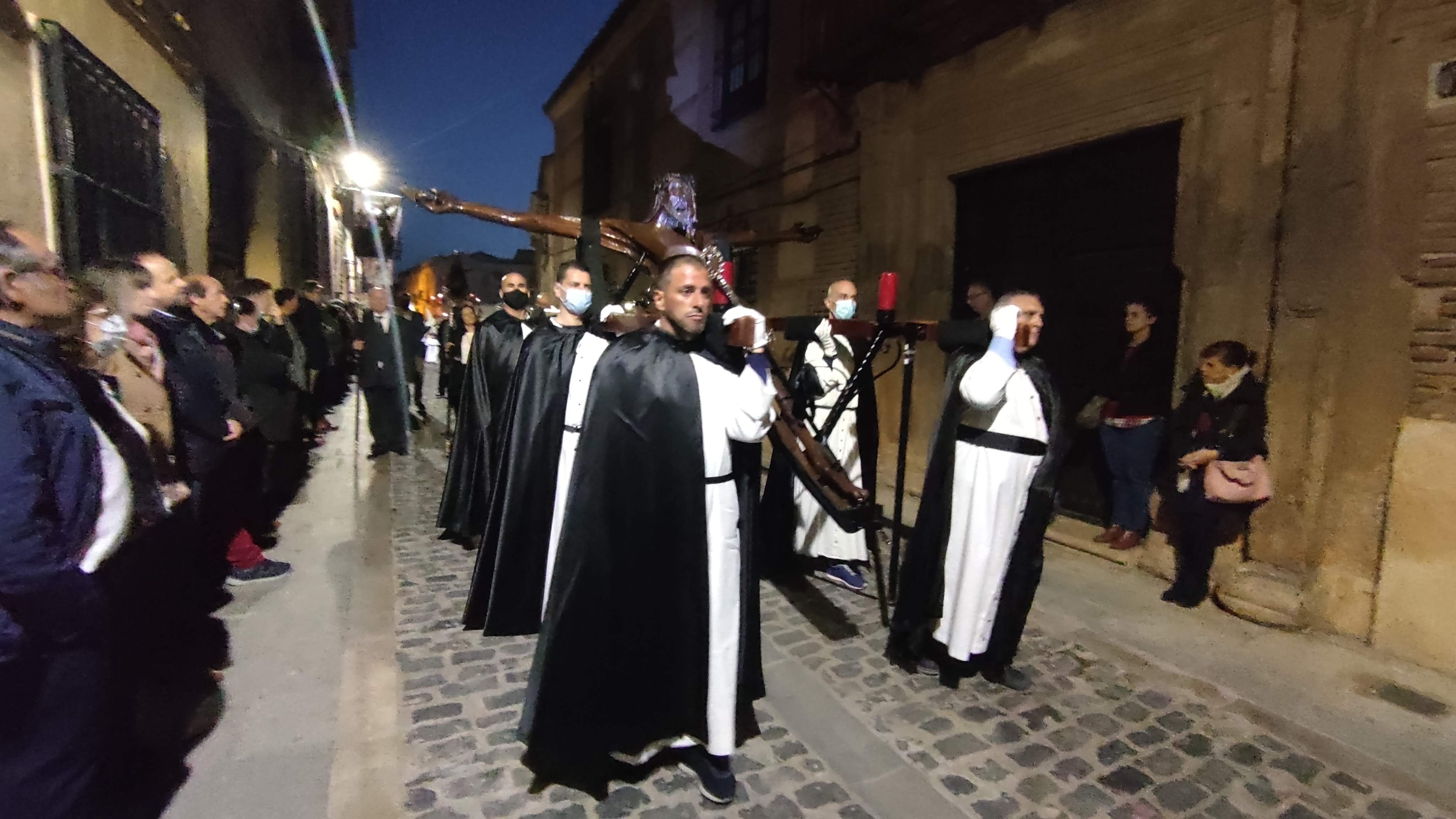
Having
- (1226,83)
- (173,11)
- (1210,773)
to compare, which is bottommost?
(1210,773)

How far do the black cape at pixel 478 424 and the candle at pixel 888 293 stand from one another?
296cm

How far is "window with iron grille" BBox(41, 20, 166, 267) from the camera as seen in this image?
4.28m

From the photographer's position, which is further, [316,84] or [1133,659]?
[316,84]

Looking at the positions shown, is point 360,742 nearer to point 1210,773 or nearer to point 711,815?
point 711,815

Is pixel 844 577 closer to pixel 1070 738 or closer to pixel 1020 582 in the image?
pixel 1020 582

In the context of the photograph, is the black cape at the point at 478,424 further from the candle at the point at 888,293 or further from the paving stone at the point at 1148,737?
the paving stone at the point at 1148,737

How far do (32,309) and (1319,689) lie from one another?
221 inches

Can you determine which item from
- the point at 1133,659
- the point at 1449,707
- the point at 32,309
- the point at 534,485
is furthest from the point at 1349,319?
the point at 32,309

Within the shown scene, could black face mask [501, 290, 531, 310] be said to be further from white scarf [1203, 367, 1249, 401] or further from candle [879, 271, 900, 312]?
white scarf [1203, 367, 1249, 401]

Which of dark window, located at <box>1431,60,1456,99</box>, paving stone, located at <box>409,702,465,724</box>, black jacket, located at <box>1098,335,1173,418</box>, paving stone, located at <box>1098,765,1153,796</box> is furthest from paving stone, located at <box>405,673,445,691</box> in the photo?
dark window, located at <box>1431,60,1456,99</box>

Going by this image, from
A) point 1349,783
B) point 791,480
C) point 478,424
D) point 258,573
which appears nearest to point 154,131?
point 478,424

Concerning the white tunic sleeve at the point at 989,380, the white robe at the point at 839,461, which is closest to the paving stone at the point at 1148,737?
the white tunic sleeve at the point at 989,380

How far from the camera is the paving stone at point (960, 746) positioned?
2967 millimetres

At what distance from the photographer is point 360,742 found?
283 cm
